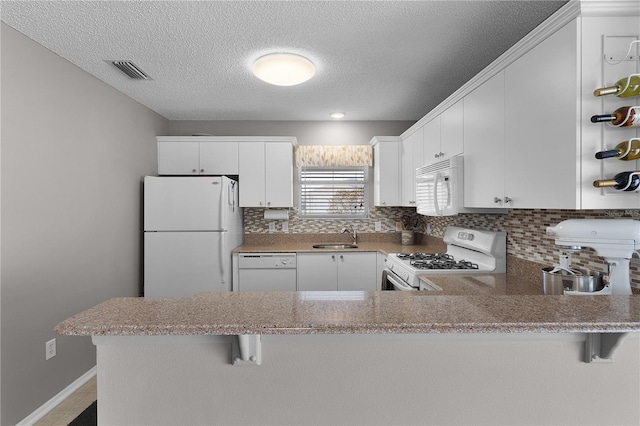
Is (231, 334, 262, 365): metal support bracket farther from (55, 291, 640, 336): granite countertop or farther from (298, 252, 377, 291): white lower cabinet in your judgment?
(298, 252, 377, 291): white lower cabinet

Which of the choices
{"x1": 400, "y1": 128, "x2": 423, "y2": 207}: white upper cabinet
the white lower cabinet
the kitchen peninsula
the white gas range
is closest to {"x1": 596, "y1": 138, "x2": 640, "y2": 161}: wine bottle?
the kitchen peninsula

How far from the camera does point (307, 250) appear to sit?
351cm

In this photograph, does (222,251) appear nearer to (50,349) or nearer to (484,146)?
(50,349)

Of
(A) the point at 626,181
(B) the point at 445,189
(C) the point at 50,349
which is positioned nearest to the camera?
(A) the point at 626,181

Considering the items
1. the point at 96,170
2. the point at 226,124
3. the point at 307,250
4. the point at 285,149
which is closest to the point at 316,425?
the point at 307,250

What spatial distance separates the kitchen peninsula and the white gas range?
45.7 inches

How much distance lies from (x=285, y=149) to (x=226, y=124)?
905 millimetres

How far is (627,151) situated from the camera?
4.01ft

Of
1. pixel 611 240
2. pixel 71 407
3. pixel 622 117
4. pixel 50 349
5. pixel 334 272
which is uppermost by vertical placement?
pixel 622 117

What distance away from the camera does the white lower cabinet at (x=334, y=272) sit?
11.5ft

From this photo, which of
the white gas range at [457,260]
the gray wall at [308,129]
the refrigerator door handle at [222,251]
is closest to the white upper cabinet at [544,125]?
the white gas range at [457,260]

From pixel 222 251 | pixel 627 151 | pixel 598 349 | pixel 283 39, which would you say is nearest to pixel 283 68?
pixel 283 39

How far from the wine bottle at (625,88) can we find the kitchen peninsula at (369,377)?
0.79 meters

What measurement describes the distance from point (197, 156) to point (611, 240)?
365cm
